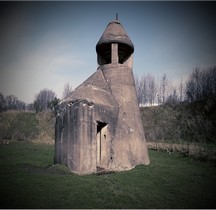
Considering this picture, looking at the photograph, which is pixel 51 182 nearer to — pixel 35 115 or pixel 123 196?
pixel 123 196

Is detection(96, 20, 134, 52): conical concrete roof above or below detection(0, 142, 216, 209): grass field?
above

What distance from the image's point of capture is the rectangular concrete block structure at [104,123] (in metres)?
9.51

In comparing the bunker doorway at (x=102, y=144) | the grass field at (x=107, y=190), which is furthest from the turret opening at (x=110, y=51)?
the grass field at (x=107, y=190)

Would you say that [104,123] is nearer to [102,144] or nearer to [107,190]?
[102,144]

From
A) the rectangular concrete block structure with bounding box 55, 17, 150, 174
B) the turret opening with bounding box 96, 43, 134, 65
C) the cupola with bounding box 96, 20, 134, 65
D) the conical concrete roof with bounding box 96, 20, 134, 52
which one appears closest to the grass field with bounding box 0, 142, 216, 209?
the rectangular concrete block structure with bounding box 55, 17, 150, 174

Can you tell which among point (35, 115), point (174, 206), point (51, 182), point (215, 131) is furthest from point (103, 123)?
point (35, 115)

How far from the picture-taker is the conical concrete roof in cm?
1278

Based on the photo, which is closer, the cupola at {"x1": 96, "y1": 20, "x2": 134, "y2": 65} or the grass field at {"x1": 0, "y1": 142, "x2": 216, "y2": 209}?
the grass field at {"x1": 0, "y1": 142, "x2": 216, "y2": 209}

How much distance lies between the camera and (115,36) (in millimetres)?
12906

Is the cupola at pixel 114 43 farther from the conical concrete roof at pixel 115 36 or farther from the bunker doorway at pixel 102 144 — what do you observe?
the bunker doorway at pixel 102 144

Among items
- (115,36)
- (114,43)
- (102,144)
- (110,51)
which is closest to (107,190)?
(102,144)

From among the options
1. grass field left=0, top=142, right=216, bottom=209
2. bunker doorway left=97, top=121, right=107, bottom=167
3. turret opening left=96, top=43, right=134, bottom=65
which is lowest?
grass field left=0, top=142, right=216, bottom=209

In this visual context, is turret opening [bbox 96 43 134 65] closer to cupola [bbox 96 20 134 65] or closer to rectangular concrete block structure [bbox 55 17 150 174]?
cupola [bbox 96 20 134 65]

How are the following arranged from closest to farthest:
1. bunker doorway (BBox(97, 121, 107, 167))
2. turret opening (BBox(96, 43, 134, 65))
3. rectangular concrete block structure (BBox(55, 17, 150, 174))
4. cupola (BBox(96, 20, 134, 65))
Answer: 1. rectangular concrete block structure (BBox(55, 17, 150, 174))
2. bunker doorway (BBox(97, 121, 107, 167))
3. cupola (BBox(96, 20, 134, 65))
4. turret opening (BBox(96, 43, 134, 65))
